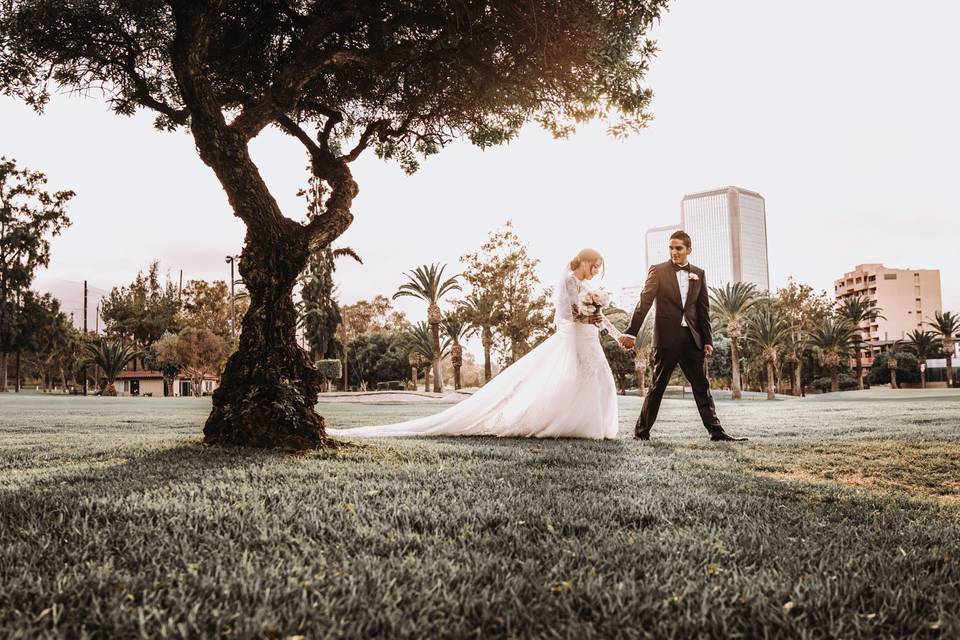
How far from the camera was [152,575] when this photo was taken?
8.27 feet

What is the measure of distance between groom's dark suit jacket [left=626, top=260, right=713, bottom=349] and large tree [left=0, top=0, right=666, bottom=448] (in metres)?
2.44

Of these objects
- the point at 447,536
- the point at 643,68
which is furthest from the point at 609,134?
the point at 447,536

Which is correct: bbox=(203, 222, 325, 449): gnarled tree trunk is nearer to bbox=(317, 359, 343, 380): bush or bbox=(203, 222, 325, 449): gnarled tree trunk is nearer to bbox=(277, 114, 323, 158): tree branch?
bbox=(277, 114, 323, 158): tree branch

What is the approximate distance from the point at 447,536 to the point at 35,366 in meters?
87.7

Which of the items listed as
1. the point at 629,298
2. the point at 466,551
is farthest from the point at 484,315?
the point at 629,298

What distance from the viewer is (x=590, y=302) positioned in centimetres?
895

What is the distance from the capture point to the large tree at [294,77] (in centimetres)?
653

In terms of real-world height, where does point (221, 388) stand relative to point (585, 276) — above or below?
below

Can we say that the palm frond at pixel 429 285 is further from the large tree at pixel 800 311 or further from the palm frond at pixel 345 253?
the large tree at pixel 800 311

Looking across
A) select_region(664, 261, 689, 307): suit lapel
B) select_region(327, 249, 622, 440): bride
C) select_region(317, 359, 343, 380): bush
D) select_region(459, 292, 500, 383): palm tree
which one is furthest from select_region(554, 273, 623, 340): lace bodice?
select_region(459, 292, 500, 383): palm tree

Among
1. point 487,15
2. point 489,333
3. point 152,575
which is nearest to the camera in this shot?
point 152,575

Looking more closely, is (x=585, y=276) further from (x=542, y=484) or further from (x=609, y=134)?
(x=542, y=484)

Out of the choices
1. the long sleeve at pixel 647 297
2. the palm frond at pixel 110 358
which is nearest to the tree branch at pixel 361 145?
the long sleeve at pixel 647 297

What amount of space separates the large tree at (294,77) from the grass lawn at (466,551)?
1.67 metres
